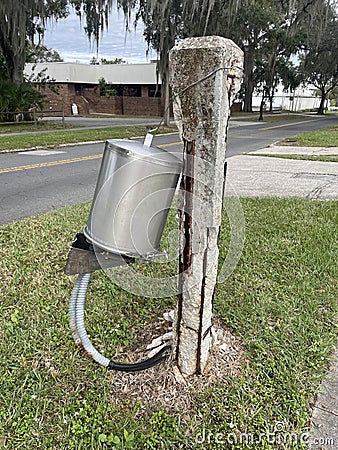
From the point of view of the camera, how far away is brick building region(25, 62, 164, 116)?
33375 mm

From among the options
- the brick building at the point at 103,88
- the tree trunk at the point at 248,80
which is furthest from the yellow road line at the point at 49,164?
the brick building at the point at 103,88

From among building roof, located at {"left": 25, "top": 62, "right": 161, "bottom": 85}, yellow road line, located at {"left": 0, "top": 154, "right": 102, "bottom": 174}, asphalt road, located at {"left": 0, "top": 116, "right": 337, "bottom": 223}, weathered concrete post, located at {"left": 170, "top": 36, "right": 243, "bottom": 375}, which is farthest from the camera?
building roof, located at {"left": 25, "top": 62, "right": 161, "bottom": 85}

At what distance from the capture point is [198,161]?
1.64 m

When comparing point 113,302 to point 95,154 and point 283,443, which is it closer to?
point 283,443

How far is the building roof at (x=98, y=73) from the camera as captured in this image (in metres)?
33.2

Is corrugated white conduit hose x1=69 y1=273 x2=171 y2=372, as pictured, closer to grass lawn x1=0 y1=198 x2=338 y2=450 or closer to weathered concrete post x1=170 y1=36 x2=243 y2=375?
grass lawn x1=0 y1=198 x2=338 y2=450

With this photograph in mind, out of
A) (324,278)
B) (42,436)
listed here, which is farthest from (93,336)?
(324,278)

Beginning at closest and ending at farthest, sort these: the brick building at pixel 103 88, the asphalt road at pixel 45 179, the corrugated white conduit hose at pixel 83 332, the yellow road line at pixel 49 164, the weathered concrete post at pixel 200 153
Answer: the weathered concrete post at pixel 200 153, the corrugated white conduit hose at pixel 83 332, the asphalt road at pixel 45 179, the yellow road line at pixel 49 164, the brick building at pixel 103 88

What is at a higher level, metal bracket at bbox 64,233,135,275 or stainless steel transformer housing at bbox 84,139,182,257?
stainless steel transformer housing at bbox 84,139,182,257

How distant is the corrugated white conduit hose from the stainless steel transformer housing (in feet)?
0.92
